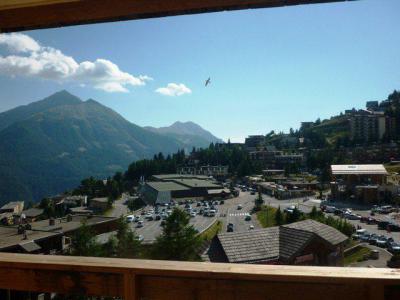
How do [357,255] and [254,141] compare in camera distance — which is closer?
[357,255]

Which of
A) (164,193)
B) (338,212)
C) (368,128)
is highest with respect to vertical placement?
(368,128)

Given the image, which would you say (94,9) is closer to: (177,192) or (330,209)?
(330,209)

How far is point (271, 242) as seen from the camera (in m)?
8.20

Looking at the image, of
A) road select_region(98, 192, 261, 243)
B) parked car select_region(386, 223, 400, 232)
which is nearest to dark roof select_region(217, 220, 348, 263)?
road select_region(98, 192, 261, 243)

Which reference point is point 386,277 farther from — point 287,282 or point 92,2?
point 92,2

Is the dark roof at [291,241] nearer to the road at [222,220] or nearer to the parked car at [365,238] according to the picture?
the road at [222,220]

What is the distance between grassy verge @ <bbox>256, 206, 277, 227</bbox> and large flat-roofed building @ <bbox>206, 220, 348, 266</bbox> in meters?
16.0

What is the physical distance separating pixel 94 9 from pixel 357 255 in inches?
651

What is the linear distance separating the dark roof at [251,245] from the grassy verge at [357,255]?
7.10 metres

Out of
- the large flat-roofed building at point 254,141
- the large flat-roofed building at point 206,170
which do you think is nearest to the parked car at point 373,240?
the large flat-roofed building at point 206,170

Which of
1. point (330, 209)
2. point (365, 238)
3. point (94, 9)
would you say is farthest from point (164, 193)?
point (94, 9)

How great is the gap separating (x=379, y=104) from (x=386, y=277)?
90.5 m

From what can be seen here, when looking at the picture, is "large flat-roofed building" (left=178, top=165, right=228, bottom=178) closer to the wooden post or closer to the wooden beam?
the wooden beam

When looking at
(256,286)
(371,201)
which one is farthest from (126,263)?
(371,201)
